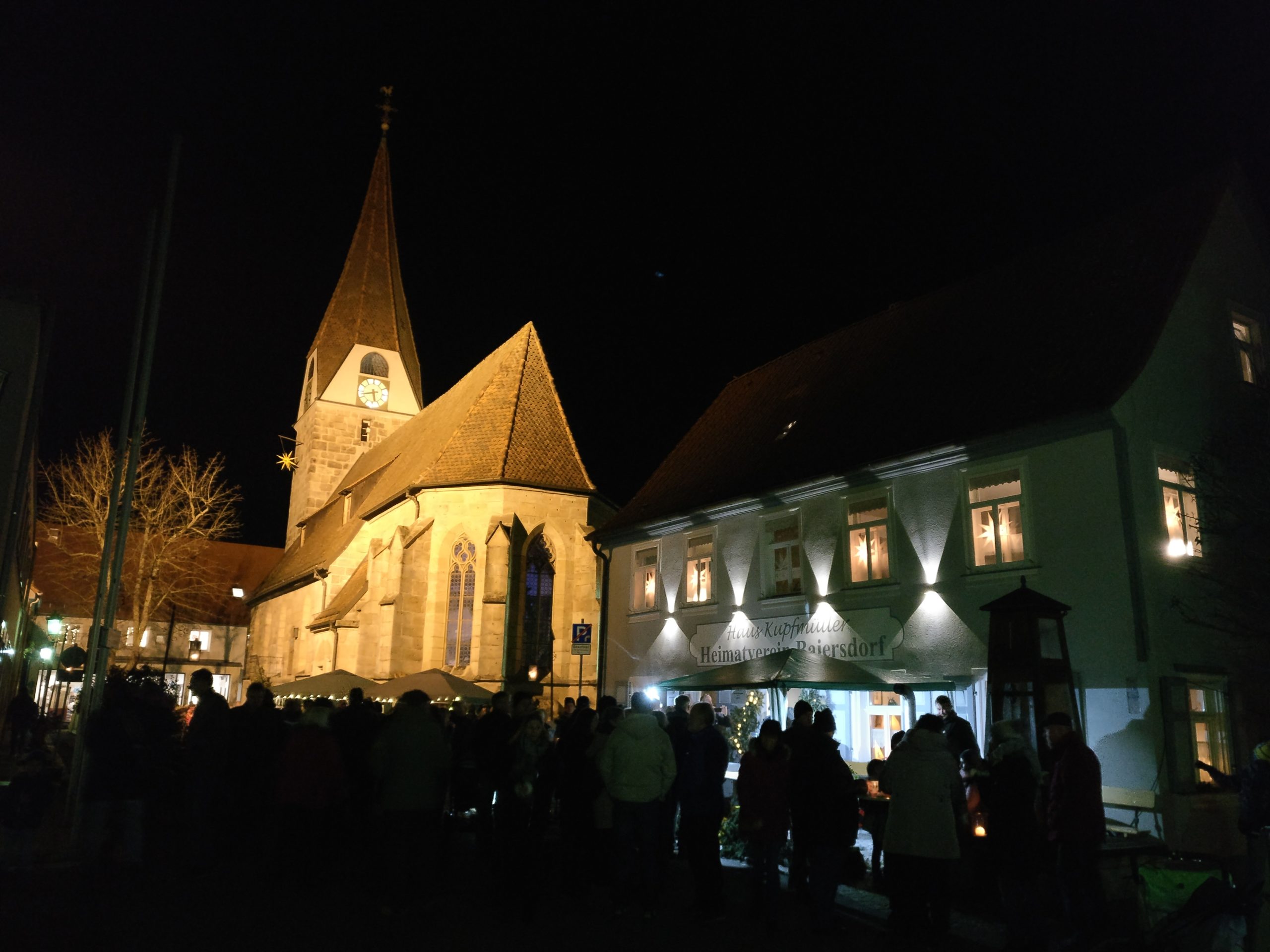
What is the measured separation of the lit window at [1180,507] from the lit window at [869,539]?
401 cm

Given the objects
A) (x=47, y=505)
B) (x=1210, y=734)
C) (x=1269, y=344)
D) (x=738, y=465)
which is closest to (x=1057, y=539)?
(x=1210, y=734)

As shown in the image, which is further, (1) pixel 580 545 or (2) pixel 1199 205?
(1) pixel 580 545

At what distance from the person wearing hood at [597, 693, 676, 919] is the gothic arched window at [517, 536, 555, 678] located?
768 inches

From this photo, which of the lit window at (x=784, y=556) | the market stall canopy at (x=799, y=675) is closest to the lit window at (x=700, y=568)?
the lit window at (x=784, y=556)

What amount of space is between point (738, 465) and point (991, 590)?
24.3 ft

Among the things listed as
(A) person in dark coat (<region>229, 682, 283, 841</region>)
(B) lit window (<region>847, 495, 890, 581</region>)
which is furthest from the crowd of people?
(B) lit window (<region>847, 495, 890, 581</region>)

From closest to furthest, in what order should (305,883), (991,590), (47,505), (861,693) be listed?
1. (305,883)
2. (991,590)
3. (861,693)
4. (47,505)

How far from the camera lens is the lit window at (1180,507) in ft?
45.2

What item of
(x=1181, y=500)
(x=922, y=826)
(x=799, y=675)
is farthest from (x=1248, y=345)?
(x=922, y=826)

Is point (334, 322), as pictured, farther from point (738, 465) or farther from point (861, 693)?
point (861, 693)

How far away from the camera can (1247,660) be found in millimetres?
13906

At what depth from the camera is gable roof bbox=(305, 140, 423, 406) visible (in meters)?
47.5

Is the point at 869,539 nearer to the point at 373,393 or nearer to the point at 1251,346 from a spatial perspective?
the point at 1251,346

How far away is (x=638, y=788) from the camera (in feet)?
26.4
